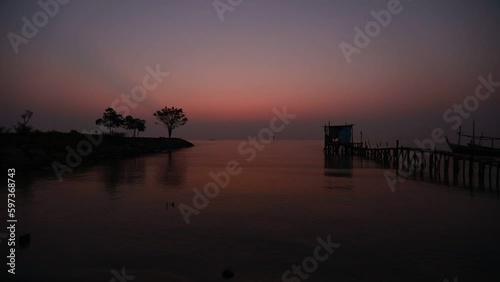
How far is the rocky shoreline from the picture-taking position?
2595 centimetres

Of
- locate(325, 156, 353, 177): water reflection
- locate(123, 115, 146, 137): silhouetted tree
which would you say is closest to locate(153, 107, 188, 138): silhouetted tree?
locate(123, 115, 146, 137): silhouetted tree

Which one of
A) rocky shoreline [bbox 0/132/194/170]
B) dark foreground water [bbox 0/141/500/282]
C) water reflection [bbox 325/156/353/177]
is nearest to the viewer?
dark foreground water [bbox 0/141/500/282]

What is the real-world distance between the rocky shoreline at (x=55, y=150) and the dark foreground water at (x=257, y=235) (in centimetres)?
1132

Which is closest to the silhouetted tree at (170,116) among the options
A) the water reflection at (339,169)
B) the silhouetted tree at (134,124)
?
the silhouetted tree at (134,124)

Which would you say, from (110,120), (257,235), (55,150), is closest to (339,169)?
(257,235)

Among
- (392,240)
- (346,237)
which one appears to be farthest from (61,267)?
(392,240)

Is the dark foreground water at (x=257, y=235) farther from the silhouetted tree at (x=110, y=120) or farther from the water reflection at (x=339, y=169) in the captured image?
the silhouetted tree at (x=110, y=120)

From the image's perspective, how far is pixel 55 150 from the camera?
31.4m

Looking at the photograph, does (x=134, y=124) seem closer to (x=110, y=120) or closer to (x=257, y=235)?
(x=110, y=120)

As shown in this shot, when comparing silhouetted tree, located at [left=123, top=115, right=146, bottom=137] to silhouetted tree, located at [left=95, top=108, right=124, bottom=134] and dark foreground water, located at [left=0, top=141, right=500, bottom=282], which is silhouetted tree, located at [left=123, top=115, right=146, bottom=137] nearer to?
silhouetted tree, located at [left=95, top=108, right=124, bottom=134]

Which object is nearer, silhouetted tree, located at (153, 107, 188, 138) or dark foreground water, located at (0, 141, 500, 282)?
→ dark foreground water, located at (0, 141, 500, 282)

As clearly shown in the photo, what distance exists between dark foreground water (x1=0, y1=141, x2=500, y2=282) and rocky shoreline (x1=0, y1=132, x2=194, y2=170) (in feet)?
37.1

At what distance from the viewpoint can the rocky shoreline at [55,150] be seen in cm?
2595

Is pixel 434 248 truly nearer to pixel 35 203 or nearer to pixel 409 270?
pixel 409 270
